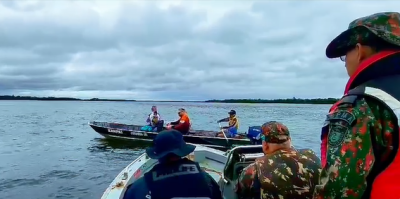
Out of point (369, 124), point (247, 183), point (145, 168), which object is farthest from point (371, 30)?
point (145, 168)

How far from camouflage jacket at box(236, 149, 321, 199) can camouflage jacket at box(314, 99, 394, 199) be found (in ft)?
5.46

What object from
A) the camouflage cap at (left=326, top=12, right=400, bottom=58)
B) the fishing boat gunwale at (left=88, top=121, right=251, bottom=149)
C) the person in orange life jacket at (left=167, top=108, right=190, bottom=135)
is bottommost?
the fishing boat gunwale at (left=88, top=121, right=251, bottom=149)

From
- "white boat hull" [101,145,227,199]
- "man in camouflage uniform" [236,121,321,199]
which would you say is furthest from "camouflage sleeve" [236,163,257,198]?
"white boat hull" [101,145,227,199]

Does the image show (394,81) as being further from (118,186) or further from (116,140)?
(116,140)

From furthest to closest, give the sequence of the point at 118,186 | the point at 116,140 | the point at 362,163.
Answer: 1. the point at 116,140
2. the point at 118,186
3. the point at 362,163

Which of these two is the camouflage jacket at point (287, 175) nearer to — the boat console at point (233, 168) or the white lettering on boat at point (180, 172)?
the white lettering on boat at point (180, 172)

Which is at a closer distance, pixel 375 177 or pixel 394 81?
pixel 375 177

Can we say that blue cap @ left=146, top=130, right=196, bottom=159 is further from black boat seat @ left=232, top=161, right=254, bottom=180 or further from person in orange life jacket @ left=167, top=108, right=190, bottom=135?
person in orange life jacket @ left=167, top=108, right=190, bottom=135

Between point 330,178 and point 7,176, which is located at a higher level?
point 330,178

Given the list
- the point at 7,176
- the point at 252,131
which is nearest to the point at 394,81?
the point at 252,131

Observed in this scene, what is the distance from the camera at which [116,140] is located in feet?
68.7

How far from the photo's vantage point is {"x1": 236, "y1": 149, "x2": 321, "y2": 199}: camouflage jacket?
3.36 m

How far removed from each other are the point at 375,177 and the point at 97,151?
18.9m

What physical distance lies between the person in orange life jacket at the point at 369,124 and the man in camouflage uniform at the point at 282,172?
1.57 m
